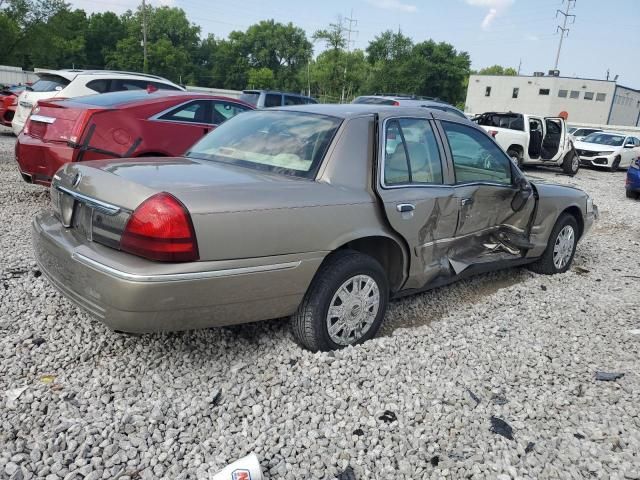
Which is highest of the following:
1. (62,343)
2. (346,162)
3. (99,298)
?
(346,162)

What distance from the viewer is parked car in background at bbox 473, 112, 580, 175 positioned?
15.8 m

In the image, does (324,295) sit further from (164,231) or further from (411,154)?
(411,154)

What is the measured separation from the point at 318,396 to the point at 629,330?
2.75 meters

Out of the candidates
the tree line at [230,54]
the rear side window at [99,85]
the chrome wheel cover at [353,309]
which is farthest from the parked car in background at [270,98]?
the tree line at [230,54]

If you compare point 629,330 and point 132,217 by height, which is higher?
point 132,217

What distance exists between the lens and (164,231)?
2.60 metres

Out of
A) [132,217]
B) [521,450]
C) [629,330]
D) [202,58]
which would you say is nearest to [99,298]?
[132,217]

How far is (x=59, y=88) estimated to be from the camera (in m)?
10.1

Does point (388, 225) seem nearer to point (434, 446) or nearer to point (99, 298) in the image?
point (434, 446)

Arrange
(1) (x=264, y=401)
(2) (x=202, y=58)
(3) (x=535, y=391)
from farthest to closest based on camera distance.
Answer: (2) (x=202, y=58) → (3) (x=535, y=391) → (1) (x=264, y=401)

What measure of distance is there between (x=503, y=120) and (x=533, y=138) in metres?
1.04

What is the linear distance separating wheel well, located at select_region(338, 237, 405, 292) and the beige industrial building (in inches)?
2531

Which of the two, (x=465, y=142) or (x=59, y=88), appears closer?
(x=465, y=142)

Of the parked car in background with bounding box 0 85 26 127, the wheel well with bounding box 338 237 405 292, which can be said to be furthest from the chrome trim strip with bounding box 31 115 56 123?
the parked car in background with bounding box 0 85 26 127
